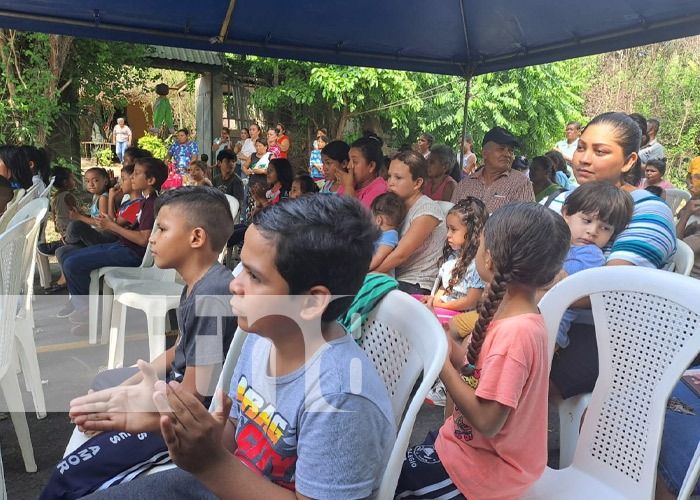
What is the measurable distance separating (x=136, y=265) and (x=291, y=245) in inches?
118

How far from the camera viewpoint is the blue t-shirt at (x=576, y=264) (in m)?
1.94

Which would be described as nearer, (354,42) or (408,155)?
(408,155)

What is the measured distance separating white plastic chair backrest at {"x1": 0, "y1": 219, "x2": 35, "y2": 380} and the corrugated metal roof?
28.0 ft

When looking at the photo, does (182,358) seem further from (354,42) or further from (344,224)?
(354,42)

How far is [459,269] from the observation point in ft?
9.62

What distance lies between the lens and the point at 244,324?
1.17 m

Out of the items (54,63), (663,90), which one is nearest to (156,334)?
(54,63)

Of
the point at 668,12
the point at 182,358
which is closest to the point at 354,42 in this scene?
the point at 668,12

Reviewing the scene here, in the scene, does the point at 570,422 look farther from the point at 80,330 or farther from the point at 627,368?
the point at 80,330

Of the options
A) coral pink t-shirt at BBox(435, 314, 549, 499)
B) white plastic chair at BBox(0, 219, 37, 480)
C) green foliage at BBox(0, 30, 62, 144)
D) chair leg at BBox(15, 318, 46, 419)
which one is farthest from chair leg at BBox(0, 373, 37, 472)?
green foliage at BBox(0, 30, 62, 144)

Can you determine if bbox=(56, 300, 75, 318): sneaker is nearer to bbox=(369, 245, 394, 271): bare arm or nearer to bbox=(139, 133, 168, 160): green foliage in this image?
bbox=(369, 245, 394, 271): bare arm

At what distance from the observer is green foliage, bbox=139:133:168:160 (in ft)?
43.2

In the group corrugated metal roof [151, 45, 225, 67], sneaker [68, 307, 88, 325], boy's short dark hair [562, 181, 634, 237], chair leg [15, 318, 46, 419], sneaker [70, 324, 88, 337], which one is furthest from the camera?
corrugated metal roof [151, 45, 225, 67]

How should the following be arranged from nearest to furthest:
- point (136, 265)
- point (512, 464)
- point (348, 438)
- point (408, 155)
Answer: point (348, 438)
point (512, 464)
point (408, 155)
point (136, 265)
